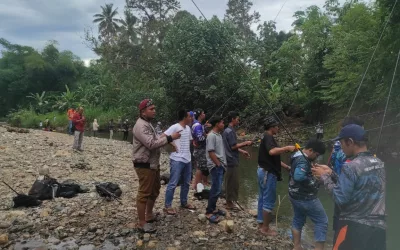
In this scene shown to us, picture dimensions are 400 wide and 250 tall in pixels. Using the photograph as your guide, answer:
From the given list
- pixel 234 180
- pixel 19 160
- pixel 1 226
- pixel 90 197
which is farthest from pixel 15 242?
pixel 19 160

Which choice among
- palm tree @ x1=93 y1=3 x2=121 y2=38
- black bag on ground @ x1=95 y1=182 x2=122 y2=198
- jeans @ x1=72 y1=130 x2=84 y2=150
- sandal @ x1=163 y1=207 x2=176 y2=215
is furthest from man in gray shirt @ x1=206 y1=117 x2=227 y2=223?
palm tree @ x1=93 y1=3 x2=121 y2=38

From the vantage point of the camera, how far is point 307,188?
4121 millimetres

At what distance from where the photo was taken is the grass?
34531 mm

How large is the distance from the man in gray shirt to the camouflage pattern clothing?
2953 mm

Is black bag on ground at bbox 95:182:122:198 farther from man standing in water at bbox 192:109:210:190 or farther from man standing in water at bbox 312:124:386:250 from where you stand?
man standing in water at bbox 312:124:386:250

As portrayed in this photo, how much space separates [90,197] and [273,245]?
11.9ft

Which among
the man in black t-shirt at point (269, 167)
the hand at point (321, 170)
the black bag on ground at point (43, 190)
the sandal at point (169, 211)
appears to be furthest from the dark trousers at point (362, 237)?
the black bag on ground at point (43, 190)

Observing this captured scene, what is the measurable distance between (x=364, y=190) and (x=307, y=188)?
5.04ft

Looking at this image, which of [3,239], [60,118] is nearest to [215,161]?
[3,239]

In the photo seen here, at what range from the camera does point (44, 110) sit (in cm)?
4150

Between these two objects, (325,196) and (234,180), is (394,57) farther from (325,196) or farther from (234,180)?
(234,180)

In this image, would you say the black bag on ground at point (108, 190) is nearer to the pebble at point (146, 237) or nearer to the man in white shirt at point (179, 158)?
the man in white shirt at point (179, 158)

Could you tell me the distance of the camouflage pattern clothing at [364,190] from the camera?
8.54 feet

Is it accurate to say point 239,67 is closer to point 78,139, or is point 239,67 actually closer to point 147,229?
point 78,139
